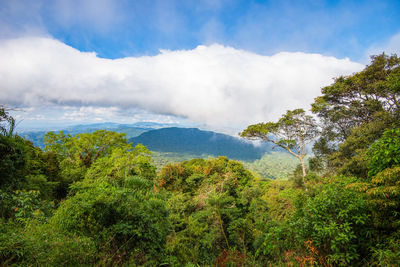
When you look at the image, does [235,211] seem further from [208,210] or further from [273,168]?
[273,168]

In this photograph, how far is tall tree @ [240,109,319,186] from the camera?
13.3 m

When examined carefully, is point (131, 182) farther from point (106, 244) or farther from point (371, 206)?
point (371, 206)

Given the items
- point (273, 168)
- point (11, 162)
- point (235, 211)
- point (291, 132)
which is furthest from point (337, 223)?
point (273, 168)

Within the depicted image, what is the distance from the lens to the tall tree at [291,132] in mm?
13266

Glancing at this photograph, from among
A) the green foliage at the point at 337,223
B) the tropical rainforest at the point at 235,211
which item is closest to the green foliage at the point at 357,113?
the tropical rainforest at the point at 235,211

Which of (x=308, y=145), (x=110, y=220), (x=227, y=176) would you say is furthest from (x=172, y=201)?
(x=308, y=145)

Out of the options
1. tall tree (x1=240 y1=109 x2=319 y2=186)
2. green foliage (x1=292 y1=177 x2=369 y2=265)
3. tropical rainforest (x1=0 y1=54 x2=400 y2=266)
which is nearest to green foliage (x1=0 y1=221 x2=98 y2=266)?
tropical rainforest (x1=0 y1=54 x2=400 y2=266)

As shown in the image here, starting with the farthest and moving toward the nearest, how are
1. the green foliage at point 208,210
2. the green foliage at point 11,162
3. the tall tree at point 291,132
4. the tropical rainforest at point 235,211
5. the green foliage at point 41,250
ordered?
the tall tree at point 291,132 < the green foliage at point 208,210 < the green foliage at point 11,162 < the tropical rainforest at point 235,211 < the green foliage at point 41,250

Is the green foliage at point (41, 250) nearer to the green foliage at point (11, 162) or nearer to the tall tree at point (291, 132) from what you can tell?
the green foliage at point (11, 162)

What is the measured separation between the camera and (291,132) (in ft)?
46.1

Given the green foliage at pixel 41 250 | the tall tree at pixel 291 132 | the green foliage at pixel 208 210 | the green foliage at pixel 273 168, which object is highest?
the tall tree at pixel 291 132

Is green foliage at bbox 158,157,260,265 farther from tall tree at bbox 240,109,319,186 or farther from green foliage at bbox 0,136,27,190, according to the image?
green foliage at bbox 0,136,27,190

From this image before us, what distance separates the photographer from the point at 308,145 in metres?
13.5

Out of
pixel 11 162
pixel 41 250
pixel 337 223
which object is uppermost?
pixel 11 162
